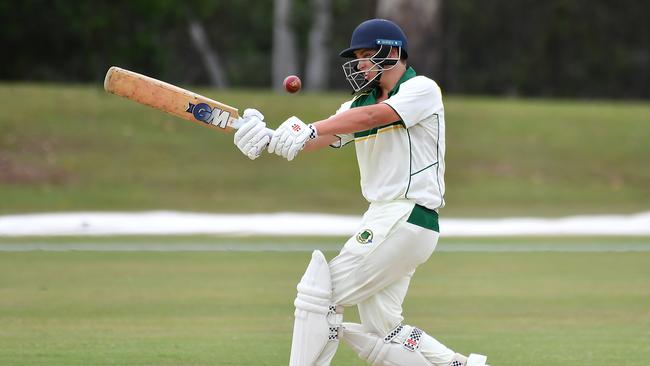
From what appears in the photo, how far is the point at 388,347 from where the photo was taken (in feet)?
18.5

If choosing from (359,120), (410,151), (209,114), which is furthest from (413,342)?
(209,114)

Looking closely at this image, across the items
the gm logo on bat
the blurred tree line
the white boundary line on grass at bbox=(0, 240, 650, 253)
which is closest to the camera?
the gm logo on bat

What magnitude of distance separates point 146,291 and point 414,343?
4.97 m

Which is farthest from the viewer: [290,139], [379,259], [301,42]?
[301,42]

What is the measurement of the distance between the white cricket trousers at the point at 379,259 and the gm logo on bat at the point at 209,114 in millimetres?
787

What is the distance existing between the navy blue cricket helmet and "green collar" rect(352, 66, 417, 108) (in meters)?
0.10

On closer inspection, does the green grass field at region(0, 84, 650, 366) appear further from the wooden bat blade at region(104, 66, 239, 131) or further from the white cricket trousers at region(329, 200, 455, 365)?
the wooden bat blade at region(104, 66, 239, 131)

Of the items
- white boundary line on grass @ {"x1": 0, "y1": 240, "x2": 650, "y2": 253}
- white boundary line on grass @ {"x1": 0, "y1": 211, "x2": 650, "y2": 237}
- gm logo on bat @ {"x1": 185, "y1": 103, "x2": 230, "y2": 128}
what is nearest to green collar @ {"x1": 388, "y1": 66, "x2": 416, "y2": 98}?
gm logo on bat @ {"x1": 185, "y1": 103, "x2": 230, "y2": 128}

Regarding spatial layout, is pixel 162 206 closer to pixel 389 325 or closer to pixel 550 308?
pixel 550 308

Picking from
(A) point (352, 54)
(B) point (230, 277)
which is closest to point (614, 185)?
(B) point (230, 277)

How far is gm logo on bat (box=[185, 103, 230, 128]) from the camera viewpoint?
227 inches

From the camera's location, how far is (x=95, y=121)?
23.6 metres

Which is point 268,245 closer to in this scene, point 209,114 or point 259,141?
point 209,114

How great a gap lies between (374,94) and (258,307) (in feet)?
12.3
